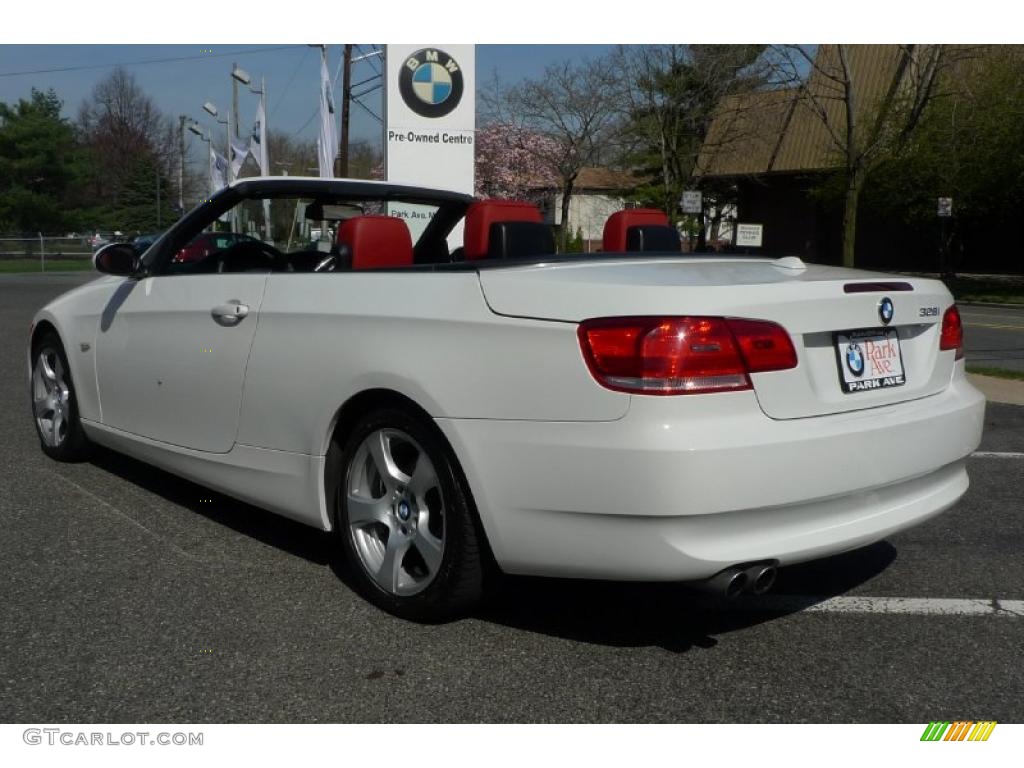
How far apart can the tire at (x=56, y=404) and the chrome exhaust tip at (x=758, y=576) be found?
3.82 meters

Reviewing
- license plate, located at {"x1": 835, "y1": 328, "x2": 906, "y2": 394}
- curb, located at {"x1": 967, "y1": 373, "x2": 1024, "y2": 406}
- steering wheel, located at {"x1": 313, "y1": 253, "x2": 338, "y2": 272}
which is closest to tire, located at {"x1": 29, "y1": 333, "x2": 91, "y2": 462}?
steering wheel, located at {"x1": 313, "y1": 253, "x2": 338, "y2": 272}

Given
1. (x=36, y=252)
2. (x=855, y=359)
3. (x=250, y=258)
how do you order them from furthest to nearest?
(x=36, y=252), (x=250, y=258), (x=855, y=359)

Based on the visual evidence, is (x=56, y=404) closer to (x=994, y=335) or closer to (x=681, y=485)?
(x=681, y=485)

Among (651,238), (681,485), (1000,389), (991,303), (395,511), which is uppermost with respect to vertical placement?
(651,238)

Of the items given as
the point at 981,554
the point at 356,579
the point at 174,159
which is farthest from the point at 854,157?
the point at 174,159

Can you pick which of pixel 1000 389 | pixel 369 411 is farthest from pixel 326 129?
pixel 369 411

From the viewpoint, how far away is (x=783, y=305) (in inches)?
123

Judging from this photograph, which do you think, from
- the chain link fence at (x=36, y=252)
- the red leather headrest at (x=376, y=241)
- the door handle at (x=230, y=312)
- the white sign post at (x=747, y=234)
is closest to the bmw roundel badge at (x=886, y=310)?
the red leather headrest at (x=376, y=241)

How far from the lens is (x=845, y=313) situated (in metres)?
3.27

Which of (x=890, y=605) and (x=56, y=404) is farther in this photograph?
(x=56, y=404)

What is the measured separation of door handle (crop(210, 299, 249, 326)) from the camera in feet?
13.6

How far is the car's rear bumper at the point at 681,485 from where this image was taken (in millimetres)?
2912
